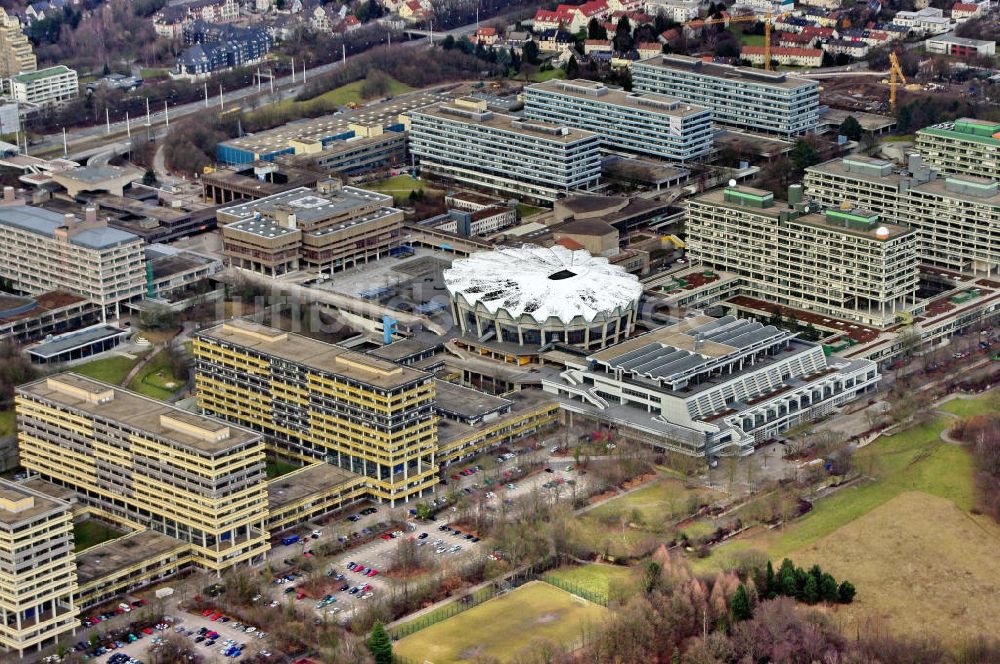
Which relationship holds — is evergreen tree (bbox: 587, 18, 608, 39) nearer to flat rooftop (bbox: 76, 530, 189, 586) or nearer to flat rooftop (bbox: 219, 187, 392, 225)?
flat rooftop (bbox: 219, 187, 392, 225)

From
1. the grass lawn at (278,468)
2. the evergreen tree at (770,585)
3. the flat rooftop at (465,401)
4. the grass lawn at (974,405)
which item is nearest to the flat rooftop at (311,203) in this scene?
the flat rooftop at (465,401)

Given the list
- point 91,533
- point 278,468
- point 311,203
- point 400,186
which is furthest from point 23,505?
point 400,186

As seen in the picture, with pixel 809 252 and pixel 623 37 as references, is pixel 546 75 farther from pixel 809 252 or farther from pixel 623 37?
pixel 809 252

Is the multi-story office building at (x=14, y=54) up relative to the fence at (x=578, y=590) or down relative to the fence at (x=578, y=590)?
up

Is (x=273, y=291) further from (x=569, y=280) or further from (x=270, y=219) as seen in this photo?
(x=569, y=280)

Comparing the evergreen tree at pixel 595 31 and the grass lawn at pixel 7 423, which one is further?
the evergreen tree at pixel 595 31

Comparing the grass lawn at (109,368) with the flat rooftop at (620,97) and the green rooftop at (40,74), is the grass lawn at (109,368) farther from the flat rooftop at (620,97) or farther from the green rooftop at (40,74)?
the green rooftop at (40,74)

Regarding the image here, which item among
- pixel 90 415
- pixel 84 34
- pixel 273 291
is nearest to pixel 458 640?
pixel 90 415
